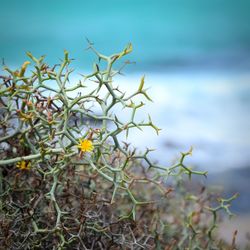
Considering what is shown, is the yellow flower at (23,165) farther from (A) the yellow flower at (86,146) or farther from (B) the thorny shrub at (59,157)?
(A) the yellow flower at (86,146)

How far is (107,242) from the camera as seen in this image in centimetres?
95

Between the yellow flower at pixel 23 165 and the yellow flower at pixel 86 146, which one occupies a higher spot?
the yellow flower at pixel 86 146

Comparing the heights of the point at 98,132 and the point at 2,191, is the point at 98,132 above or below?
above

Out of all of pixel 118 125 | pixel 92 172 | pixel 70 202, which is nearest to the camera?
pixel 118 125

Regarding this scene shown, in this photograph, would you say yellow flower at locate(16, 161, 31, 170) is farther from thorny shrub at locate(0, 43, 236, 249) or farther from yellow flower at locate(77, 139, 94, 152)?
yellow flower at locate(77, 139, 94, 152)

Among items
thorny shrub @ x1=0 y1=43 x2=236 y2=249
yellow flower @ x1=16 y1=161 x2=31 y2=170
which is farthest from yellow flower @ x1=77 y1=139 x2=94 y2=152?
yellow flower @ x1=16 y1=161 x2=31 y2=170

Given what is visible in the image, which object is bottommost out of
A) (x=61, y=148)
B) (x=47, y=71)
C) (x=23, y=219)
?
(x=23, y=219)

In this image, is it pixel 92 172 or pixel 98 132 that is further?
pixel 92 172

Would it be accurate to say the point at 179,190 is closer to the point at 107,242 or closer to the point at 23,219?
the point at 107,242

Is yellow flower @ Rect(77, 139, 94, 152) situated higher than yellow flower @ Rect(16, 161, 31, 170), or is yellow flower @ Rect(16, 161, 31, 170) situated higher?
yellow flower @ Rect(77, 139, 94, 152)

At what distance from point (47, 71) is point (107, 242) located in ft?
A: 1.01

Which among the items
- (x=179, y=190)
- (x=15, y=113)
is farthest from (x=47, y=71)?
(x=179, y=190)

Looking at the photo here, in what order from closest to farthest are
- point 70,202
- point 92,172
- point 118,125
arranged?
point 118,125 → point 70,202 → point 92,172

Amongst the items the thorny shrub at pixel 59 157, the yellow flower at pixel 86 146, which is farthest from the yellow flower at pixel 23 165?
the yellow flower at pixel 86 146
